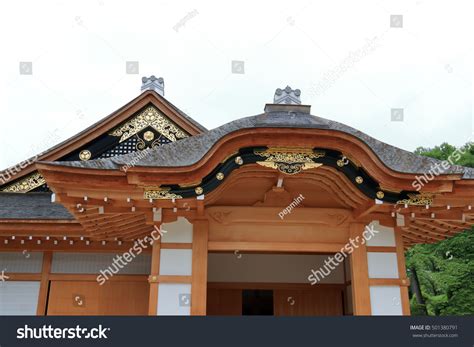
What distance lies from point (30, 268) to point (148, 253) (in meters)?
2.33

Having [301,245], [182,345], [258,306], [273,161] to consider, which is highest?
[273,161]

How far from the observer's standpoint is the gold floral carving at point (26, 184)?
9.48 m

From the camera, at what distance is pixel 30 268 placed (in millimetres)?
8703

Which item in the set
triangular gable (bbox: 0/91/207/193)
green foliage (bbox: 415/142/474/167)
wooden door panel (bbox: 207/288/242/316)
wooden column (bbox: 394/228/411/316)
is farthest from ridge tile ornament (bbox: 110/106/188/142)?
green foliage (bbox: 415/142/474/167)

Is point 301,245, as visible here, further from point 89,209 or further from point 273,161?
point 89,209

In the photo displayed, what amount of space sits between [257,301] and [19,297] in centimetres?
488

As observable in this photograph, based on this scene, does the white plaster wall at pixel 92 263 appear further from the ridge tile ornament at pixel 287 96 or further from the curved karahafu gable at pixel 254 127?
the ridge tile ornament at pixel 287 96

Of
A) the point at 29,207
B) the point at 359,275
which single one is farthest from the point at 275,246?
the point at 29,207

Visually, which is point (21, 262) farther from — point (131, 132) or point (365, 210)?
point (365, 210)

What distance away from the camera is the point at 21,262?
8.73 m

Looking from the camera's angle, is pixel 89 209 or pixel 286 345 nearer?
pixel 286 345

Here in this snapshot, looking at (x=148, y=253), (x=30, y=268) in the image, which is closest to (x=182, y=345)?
(x=148, y=253)

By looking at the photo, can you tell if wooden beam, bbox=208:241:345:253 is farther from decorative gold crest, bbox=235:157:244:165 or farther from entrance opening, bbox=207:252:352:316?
entrance opening, bbox=207:252:352:316

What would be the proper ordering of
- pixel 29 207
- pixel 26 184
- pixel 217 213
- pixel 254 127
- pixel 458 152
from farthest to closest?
pixel 458 152, pixel 26 184, pixel 29 207, pixel 217 213, pixel 254 127
